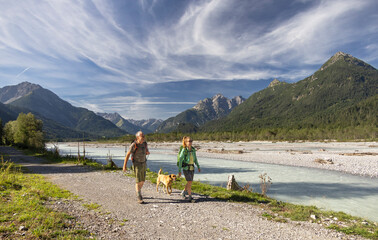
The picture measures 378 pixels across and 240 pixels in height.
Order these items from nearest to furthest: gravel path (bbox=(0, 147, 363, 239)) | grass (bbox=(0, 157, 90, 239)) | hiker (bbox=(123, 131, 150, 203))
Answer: grass (bbox=(0, 157, 90, 239)), gravel path (bbox=(0, 147, 363, 239)), hiker (bbox=(123, 131, 150, 203))

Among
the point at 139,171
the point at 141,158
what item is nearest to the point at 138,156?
the point at 141,158

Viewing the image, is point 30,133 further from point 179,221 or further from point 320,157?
point 320,157

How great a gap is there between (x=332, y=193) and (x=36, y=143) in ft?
187

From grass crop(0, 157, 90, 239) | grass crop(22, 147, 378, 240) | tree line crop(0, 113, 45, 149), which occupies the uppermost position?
tree line crop(0, 113, 45, 149)

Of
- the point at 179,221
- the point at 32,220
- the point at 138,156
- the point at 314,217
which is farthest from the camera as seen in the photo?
the point at 138,156

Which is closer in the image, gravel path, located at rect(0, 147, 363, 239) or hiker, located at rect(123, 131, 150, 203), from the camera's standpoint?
gravel path, located at rect(0, 147, 363, 239)

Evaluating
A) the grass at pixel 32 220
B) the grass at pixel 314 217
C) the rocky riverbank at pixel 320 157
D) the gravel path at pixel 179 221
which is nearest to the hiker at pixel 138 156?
the gravel path at pixel 179 221

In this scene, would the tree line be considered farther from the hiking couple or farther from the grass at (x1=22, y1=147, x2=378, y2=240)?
the grass at (x1=22, y1=147, x2=378, y2=240)

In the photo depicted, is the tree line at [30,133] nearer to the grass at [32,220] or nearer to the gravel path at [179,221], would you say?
the grass at [32,220]

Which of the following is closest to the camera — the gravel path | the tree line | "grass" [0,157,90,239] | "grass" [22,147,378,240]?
"grass" [0,157,90,239]

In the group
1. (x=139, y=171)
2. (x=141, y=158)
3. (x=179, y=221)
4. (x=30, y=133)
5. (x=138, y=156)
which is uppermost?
(x=30, y=133)

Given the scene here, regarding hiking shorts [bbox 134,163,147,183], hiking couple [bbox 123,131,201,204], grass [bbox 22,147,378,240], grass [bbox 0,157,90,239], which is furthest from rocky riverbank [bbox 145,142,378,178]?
grass [bbox 0,157,90,239]

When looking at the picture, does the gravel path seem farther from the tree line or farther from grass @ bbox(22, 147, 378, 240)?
the tree line

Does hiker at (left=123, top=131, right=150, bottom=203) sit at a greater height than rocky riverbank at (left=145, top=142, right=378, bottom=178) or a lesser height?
greater
